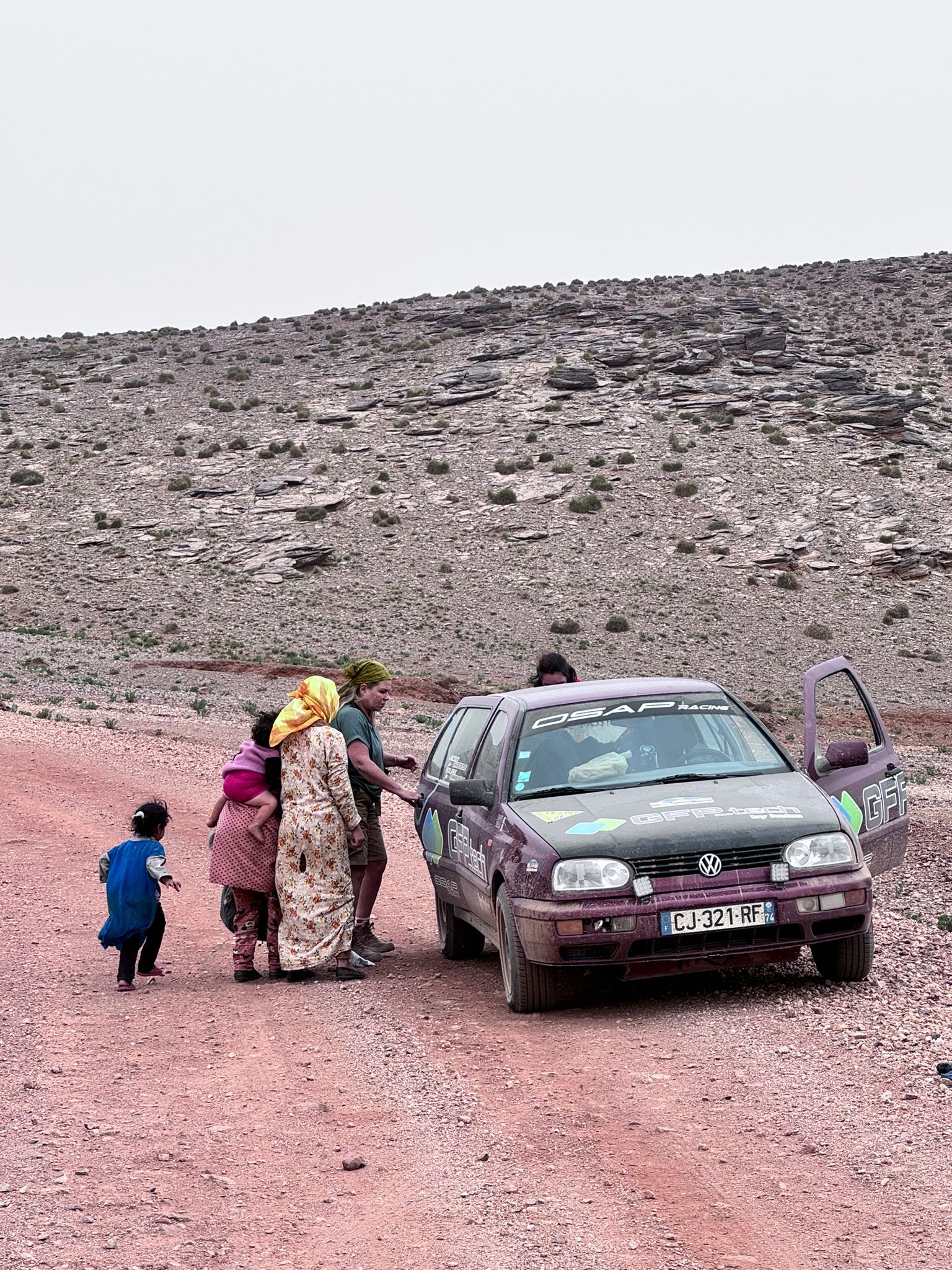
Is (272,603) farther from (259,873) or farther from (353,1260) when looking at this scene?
(353,1260)

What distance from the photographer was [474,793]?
7367mm

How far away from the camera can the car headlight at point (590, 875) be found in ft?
21.0

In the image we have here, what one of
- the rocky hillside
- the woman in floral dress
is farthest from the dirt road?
the rocky hillside

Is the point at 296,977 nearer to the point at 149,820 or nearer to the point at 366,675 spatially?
the point at 149,820

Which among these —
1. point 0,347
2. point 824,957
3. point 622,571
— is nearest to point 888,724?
point 622,571

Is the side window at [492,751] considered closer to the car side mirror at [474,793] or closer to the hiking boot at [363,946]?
the car side mirror at [474,793]

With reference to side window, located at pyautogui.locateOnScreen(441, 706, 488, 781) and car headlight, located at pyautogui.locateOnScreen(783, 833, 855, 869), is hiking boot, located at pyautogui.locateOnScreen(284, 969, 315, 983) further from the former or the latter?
car headlight, located at pyautogui.locateOnScreen(783, 833, 855, 869)

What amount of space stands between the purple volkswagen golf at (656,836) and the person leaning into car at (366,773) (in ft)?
1.43

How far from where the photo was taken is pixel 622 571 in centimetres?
4419

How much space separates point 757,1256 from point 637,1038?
2.30 meters

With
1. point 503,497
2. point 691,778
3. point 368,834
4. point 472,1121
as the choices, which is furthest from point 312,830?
point 503,497

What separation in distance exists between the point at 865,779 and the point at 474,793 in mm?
2396

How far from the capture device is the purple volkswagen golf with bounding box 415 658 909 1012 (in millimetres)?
6402

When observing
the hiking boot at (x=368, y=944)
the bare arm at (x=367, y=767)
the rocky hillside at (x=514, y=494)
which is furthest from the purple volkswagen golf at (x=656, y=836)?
the rocky hillside at (x=514, y=494)
